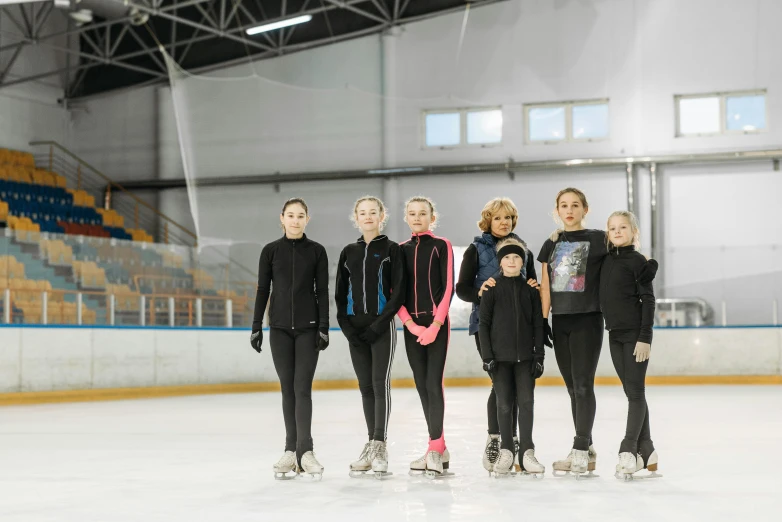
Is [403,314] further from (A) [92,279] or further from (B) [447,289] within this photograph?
(A) [92,279]

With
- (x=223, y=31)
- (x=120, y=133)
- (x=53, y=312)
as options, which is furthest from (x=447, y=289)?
(x=120, y=133)

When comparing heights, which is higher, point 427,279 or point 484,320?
point 427,279

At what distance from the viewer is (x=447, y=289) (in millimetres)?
4953

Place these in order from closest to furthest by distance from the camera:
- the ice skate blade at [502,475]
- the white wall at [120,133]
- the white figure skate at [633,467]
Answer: the white figure skate at [633,467] < the ice skate blade at [502,475] < the white wall at [120,133]

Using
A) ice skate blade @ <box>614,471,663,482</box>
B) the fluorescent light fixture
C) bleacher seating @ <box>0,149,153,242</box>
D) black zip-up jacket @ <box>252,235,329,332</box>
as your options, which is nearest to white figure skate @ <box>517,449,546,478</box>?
Result: ice skate blade @ <box>614,471,663,482</box>

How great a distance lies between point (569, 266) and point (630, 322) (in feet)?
1.38

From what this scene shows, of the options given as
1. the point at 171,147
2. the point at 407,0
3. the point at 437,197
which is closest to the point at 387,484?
the point at 437,197

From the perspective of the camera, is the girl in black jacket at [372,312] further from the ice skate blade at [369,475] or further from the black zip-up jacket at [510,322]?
the black zip-up jacket at [510,322]

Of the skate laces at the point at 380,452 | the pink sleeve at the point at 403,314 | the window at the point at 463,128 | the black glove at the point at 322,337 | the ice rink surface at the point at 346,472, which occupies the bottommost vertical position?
the ice rink surface at the point at 346,472

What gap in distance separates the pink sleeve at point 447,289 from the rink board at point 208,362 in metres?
7.22

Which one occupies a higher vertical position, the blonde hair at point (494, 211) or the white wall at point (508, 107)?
the white wall at point (508, 107)

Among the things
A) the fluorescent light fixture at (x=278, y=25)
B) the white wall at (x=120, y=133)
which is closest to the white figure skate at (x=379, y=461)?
the fluorescent light fixture at (x=278, y=25)

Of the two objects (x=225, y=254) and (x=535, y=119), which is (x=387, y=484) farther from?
(x=535, y=119)

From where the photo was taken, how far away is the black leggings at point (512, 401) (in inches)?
188
